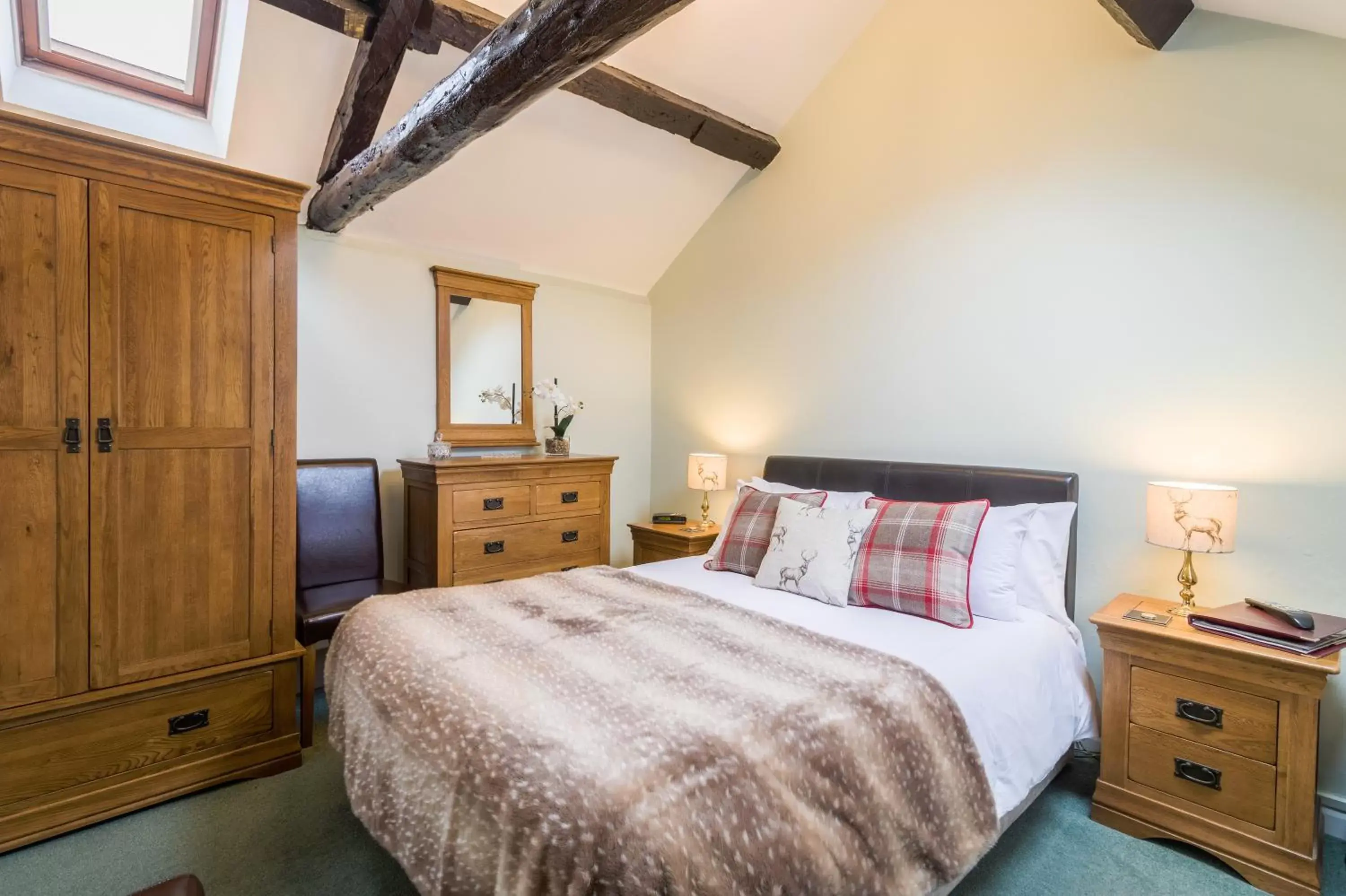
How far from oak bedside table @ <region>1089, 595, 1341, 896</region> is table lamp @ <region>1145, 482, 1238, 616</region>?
0.80ft

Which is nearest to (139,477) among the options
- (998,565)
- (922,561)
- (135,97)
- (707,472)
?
(135,97)

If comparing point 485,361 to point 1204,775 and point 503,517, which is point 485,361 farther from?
point 1204,775

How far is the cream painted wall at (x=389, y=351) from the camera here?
3248 mm

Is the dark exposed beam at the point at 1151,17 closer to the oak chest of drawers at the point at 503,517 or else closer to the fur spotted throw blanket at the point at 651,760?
the fur spotted throw blanket at the point at 651,760

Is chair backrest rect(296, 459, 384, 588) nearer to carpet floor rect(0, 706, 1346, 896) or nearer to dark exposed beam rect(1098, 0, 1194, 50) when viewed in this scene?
carpet floor rect(0, 706, 1346, 896)

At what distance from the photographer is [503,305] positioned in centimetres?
389

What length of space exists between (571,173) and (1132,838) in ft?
12.5

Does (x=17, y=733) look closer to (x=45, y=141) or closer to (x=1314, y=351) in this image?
(x=45, y=141)

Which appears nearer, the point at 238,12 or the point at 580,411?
the point at 238,12

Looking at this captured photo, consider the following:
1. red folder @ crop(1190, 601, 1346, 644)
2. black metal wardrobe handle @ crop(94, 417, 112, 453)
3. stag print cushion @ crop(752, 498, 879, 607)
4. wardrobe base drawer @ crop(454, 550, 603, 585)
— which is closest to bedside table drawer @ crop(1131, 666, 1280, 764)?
red folder @ crop(1190, 601, 1346, 644)

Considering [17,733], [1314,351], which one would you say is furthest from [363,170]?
[1314,351]

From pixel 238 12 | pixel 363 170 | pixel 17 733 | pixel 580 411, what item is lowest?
pixel 17 733

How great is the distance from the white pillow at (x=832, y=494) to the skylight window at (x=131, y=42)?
3.15 metres

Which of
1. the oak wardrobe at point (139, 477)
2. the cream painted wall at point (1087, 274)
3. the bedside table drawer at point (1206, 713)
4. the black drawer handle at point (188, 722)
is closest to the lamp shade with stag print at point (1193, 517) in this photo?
the cream painted wall at point (1087, 274)
